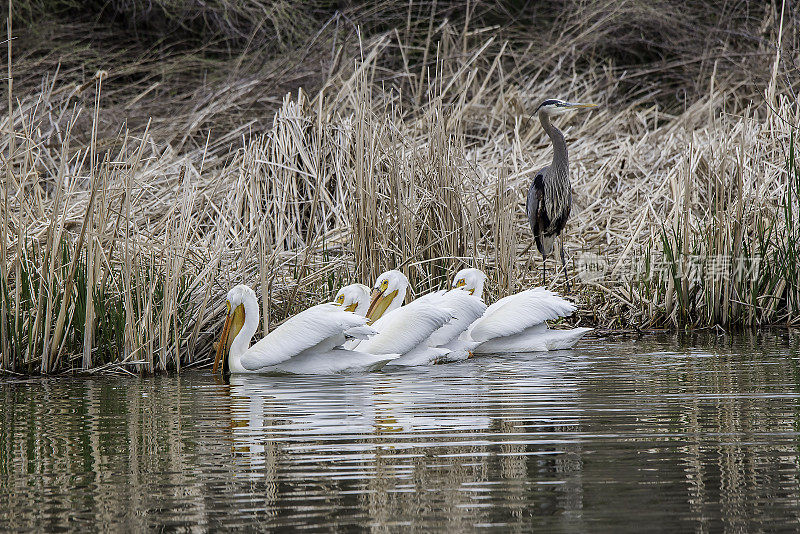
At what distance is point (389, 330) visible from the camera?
704 centimetres

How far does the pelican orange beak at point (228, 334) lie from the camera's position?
6.91m

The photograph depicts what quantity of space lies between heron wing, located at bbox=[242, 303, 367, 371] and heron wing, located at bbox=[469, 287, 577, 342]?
46.6 inches

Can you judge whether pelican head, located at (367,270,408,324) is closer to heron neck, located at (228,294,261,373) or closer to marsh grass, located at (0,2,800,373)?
marsh grass, located at (0,2,800,373)

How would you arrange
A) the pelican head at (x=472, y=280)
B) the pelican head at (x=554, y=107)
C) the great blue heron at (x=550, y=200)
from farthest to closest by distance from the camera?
the pelican head at (x=554, y=107), the great blue heron at (x=550, y=200), the pelican head at (x=472, y=280)

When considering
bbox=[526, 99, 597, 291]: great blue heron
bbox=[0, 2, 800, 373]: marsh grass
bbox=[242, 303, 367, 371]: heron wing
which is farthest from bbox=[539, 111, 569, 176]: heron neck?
bbox=[242, 303, 367, 371]: heron wing

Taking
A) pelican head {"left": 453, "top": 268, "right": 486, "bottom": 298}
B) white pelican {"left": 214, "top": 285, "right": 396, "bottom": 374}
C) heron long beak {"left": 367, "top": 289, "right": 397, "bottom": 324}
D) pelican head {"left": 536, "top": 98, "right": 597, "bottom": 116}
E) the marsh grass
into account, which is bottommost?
white pelican {"left": 214, "top": 285, "right": 396, "bottom": 374}

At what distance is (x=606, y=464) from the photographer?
3818 millimetres

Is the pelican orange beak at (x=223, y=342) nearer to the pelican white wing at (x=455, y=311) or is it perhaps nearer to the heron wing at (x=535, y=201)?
the pelican white wing at (x=455, y=311)

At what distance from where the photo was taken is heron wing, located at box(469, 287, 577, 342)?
7523mm

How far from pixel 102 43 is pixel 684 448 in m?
12.2

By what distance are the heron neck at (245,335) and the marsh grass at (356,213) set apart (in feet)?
0.74

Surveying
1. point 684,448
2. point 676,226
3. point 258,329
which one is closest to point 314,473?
point 684,448

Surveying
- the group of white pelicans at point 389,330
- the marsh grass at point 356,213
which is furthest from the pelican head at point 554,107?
the group of white pelicans at point 389,330

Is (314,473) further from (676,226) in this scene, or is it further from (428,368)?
(676,226)
